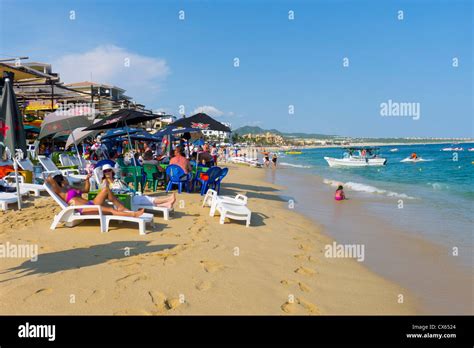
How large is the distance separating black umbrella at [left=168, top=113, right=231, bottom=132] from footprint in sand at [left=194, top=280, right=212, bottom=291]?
214 inches

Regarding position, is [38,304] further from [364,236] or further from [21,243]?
[364,236]

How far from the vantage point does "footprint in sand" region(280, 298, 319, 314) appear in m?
3.11

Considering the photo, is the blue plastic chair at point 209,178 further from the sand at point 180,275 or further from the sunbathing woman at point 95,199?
the sunbathing woman at point 95,199

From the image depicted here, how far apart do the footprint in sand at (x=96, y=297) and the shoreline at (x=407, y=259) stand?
3043mm

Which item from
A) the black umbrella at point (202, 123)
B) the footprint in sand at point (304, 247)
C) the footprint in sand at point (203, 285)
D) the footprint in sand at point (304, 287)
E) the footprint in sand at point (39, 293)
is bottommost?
the footprint in sand at point (304, 247)

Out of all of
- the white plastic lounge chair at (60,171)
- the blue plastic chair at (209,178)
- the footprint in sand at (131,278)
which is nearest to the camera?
the footprint in sand at (131,278)

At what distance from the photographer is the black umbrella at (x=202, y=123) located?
28.2 ft

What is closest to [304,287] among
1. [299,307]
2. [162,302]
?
[299,307]

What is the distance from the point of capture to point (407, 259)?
526 cm

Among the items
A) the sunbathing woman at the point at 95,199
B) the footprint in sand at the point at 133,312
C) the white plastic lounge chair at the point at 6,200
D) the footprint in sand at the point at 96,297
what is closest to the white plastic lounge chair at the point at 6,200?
the white plastic lounge chair at the point at 6,200

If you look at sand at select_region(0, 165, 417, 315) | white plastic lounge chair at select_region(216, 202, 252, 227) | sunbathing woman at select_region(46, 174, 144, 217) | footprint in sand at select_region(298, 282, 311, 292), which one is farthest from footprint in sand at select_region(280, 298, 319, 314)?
white plastic lounge chair at select_region(216, 202, 252, 227)

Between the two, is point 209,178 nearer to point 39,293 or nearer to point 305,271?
point 305,271

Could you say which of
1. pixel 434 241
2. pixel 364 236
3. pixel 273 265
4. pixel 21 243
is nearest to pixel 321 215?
pixel 364 236

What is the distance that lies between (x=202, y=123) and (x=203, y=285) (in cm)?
576
